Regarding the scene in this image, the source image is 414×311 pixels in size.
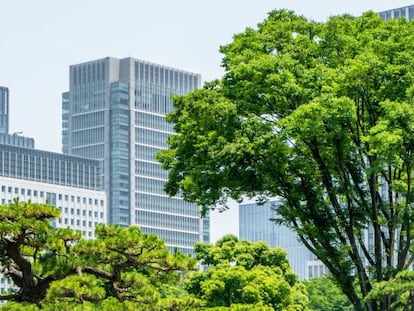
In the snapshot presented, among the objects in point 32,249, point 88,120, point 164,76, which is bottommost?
point 32,249

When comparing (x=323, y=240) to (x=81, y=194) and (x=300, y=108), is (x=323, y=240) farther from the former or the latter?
(x=81, y=194)

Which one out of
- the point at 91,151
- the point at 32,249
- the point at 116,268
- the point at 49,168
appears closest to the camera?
the point at 32,249

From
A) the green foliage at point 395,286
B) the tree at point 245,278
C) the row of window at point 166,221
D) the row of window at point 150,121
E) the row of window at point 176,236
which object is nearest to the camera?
the green foliage at point 395,286

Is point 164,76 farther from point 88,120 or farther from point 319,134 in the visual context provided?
point 319,134

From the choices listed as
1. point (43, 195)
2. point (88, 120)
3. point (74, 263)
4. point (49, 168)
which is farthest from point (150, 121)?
point (74, 263)

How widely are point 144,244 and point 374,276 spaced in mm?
10840

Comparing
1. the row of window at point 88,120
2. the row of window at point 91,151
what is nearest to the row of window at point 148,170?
the row of window at point 91,151

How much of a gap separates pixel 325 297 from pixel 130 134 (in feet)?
361

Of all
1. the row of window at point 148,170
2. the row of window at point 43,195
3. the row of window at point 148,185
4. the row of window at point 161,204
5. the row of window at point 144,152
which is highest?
the row of window at point 144,152

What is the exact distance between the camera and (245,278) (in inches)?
2120

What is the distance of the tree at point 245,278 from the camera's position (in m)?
53.3

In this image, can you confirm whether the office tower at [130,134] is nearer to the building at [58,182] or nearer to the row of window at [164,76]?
the row of window at [164,76]

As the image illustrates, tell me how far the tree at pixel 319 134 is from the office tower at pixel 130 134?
149 metres

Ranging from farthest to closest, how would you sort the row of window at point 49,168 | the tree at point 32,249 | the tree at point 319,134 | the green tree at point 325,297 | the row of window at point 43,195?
the row of window at point 49,168 → the row of window at point 43,195 → the green tree at point 325,297 → the tree at point 319,134 → the tree at point 32,249
